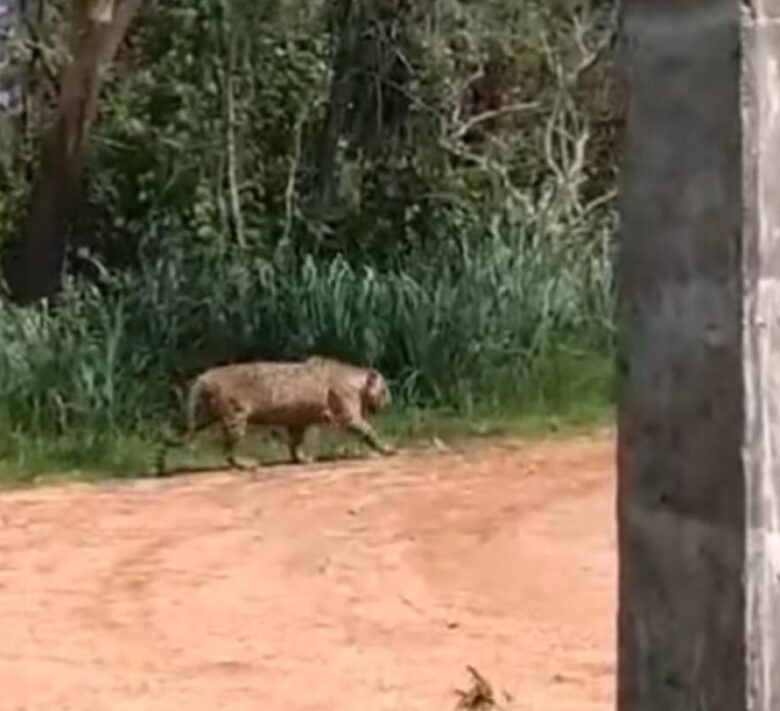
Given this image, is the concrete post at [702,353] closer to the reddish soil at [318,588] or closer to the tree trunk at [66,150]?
the reddish soil at [318,588]

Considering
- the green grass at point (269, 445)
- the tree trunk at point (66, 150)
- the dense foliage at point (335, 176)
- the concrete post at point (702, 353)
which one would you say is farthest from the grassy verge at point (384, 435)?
the concrete post at point (702, 353)

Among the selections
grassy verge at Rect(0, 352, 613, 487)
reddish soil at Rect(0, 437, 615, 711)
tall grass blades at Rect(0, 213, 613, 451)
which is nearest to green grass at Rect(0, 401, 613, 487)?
grassy verge at Rect(0, 352, 613, 487)

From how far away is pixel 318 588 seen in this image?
299 inches

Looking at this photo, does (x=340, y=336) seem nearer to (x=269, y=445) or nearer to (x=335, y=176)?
(x=269, y=445)

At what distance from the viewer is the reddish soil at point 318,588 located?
19.7 feet

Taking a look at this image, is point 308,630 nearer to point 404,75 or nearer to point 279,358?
point 279,358

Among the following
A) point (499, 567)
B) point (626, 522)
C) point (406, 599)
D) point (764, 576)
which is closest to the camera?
point (764, 576)

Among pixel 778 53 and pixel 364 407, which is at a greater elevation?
pixel 778 53

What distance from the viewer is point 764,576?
4.65ft

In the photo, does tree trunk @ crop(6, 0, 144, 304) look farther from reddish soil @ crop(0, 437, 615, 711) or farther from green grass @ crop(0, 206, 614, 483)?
reddish soil @ crop(0, 437, 615, 711)

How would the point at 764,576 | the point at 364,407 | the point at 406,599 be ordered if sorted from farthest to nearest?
the point at 364,407 < the point at 406,599 < the point at 764,576

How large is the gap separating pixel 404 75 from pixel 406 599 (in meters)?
9.45

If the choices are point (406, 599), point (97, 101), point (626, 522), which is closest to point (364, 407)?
point (406, 599)

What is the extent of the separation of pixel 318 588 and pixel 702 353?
622 cm
